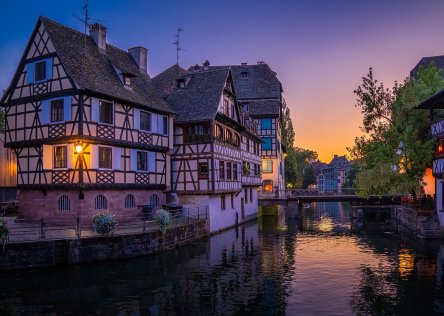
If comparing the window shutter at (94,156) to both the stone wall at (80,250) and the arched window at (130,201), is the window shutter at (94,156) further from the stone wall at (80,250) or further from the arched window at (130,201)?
the stone wall at (80,250)

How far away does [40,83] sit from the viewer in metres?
30.3

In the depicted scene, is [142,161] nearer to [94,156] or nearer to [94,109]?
[94,156]

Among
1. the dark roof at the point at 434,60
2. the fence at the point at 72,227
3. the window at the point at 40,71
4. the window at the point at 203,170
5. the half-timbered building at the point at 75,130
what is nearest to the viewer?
the fence at the point at 72,227

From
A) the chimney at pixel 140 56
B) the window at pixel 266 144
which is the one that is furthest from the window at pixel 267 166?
the chimney at pixel 140 56

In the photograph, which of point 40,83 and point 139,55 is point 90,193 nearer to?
point 40,83

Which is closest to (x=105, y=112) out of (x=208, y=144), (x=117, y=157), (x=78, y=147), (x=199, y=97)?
(x=117, y=157)

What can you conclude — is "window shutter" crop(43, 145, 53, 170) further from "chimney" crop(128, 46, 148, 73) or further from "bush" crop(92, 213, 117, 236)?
"chimney" crop(128, 46, 148, 73)

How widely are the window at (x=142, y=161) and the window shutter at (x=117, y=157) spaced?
2271 millimetres

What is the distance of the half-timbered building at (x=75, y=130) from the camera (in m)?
28.6

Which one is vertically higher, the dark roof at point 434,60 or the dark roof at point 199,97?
the dark roof at point 434,60

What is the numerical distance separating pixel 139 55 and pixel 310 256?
77.7 feet

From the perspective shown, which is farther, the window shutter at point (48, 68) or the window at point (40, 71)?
the window at point (40, 71)

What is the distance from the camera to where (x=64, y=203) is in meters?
29.2

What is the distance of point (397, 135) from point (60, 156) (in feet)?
91.7
